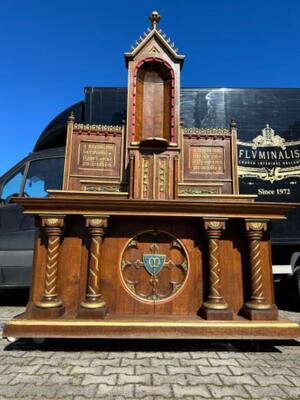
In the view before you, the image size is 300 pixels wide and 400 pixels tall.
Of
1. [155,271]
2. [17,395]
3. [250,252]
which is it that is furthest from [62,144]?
[17,395]

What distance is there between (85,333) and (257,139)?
558 centimetres

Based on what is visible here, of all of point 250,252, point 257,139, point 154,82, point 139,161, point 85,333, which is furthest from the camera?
point 257,139

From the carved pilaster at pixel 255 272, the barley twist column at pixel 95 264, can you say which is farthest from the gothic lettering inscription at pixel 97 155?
the carved pilaster at pixel 255 272

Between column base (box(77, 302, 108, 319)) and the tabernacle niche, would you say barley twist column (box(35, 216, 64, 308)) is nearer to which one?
column base (box(77, 302, 108, 319))

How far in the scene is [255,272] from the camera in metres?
4.26

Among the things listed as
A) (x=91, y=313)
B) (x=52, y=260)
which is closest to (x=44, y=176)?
(x=52, y=260)

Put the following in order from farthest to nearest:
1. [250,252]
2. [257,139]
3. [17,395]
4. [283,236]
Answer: [257,139] → [283,236] → [250,252] → [17,395]

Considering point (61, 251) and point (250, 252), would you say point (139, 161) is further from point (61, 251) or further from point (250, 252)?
point (250, 252)

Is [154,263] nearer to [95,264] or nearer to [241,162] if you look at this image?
[95,264]

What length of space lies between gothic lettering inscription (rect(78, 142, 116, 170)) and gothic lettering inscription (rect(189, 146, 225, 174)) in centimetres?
137

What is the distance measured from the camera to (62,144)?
929cm

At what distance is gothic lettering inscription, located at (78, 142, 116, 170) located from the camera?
5164 millimetres

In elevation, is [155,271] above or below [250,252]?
below

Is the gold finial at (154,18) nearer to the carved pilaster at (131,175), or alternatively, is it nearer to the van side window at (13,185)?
the carved pilaster at (131,175)
